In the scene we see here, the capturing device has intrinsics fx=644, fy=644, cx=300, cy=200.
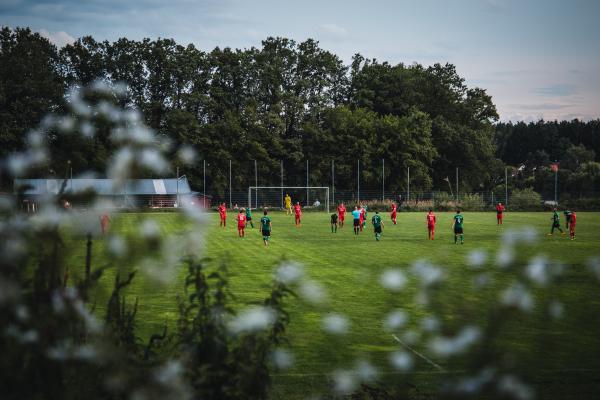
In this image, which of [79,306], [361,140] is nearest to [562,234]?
[79,306]

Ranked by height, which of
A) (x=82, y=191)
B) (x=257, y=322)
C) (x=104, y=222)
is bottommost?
(x=257, y=322)

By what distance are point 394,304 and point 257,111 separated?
71.7 m

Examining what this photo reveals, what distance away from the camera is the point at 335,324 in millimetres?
13281

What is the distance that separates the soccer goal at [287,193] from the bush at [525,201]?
73.9 feet

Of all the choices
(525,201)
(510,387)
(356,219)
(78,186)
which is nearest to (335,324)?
(78,186)

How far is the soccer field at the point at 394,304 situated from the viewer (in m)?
4.33

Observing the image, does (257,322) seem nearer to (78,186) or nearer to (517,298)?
(78,186)

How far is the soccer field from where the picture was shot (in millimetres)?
4333

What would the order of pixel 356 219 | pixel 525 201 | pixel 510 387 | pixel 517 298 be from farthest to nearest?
pixel 525 201 < pixel 356 219 < pixel 510 387 < pixel 517 298

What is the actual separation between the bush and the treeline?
504 inches

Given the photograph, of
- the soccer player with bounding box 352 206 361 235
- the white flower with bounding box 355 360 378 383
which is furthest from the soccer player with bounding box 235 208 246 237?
the white flower with bounding box 355 360 378 383

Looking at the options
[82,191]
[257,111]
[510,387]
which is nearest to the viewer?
[510,387]

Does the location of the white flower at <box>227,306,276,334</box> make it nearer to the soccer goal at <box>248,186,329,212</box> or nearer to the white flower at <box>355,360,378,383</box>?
the white flower at <box>355,360,378,383</box>

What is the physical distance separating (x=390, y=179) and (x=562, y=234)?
47645 mm
